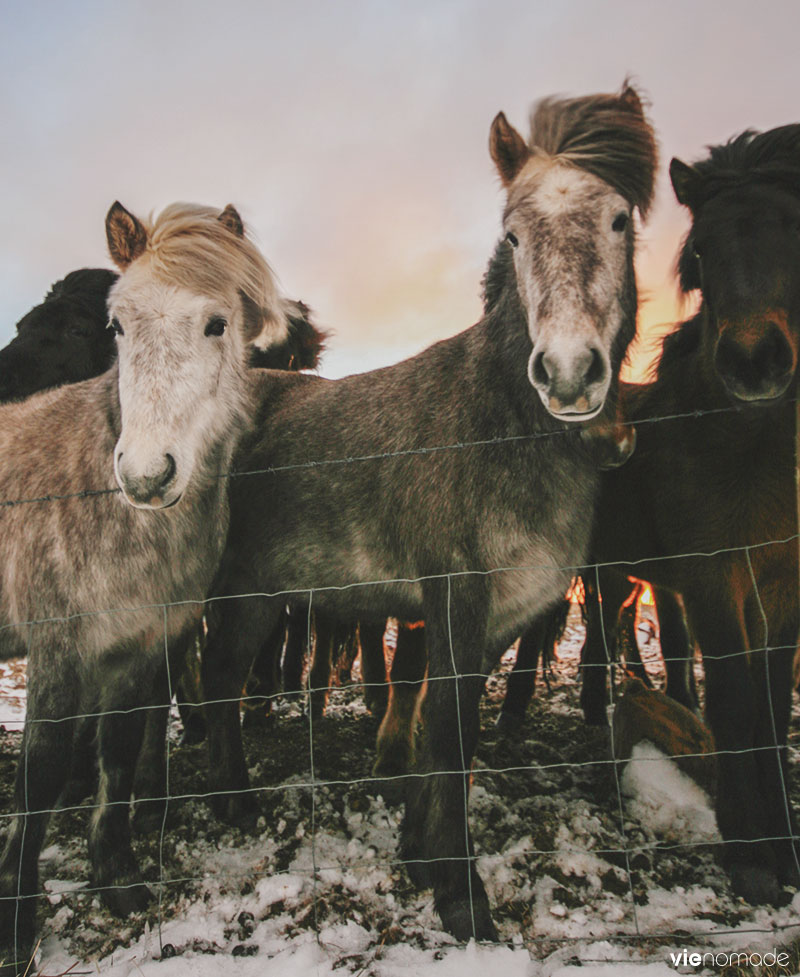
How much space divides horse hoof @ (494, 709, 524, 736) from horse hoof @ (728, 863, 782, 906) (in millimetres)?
2128

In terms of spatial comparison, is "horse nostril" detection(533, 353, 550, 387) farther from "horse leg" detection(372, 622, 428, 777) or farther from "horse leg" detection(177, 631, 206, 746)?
"horse leg" detection(177, 631, 206, 746)

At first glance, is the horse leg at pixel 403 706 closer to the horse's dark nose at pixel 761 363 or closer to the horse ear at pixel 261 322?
the horse ear at pixel 261 322

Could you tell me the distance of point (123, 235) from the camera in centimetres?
292

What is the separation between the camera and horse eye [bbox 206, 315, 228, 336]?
9.11 feet

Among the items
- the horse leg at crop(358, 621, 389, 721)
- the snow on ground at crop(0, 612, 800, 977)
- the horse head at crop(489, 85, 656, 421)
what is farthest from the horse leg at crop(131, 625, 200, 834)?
the horse head at crop(489, 85, 656, 421)

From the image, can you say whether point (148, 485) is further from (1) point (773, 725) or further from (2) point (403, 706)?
(1) point (773, 725)

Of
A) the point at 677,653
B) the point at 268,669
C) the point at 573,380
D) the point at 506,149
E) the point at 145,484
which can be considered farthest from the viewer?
the point at 268,669

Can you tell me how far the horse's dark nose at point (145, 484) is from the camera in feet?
7.45

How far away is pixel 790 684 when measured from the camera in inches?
114

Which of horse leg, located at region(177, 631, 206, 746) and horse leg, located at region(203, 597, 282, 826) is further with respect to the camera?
horse leg, located at region(177, 631, 206, 746)

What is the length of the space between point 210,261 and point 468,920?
2.89 meters

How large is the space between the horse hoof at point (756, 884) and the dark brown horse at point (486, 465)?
104 centimetres

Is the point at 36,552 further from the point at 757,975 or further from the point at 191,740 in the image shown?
the point at 757,975

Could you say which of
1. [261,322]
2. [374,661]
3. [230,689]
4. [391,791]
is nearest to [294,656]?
[374,661]
